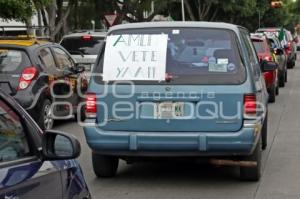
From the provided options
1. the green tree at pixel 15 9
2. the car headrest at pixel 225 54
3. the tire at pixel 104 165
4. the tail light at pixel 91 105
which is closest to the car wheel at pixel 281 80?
the green tree at pixel 15 9

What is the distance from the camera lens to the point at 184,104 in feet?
22.8

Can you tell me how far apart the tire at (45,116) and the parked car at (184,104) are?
3944 millimetres

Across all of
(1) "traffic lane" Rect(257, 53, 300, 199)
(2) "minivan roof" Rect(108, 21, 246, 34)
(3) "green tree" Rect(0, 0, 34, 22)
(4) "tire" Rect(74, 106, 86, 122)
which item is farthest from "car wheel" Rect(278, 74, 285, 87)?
(2) "minivan roof" Rect(108, 21, 246, 34)

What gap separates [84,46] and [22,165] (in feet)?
44.2

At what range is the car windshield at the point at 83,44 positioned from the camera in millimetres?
16594

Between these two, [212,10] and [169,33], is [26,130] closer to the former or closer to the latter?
[169,33]

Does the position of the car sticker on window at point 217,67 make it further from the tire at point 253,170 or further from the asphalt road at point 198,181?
the asphalt road at point 198,181

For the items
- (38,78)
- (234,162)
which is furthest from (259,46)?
(234,162)

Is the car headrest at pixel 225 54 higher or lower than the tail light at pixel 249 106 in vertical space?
higher

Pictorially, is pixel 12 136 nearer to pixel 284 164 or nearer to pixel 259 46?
pixel 284 164

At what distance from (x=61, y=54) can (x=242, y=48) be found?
5.88 metres

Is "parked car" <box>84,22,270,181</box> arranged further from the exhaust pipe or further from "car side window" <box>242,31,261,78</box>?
"car side window" <box>242,31,261,78</box>

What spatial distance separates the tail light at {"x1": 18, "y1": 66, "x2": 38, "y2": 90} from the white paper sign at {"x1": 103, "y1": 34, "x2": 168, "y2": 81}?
3.74 metres

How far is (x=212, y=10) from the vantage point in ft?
171
